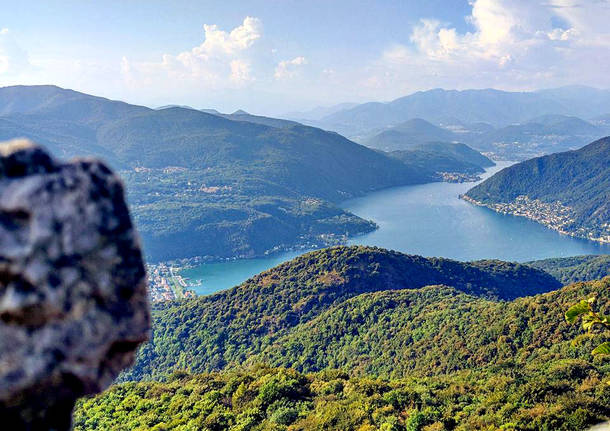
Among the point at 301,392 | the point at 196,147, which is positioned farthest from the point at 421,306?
the point at 196,147

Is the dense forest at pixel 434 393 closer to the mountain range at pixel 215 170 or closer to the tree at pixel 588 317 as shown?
the tree at pixel 588 317

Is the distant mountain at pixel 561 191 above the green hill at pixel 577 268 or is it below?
above

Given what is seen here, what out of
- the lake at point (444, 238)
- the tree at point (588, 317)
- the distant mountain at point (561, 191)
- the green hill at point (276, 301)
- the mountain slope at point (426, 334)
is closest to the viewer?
the tree at point (588, 317)

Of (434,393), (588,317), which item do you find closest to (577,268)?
(434,393)

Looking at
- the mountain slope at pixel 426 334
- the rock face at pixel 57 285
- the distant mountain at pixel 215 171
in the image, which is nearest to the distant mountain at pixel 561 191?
the distant mountain at pixel 215 171

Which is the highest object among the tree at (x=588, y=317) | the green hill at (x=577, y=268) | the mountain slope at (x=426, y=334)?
the tree at (x=588, y=317)

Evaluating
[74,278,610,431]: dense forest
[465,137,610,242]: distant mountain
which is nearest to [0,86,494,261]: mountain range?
[465,137,610,242]: distant mountain

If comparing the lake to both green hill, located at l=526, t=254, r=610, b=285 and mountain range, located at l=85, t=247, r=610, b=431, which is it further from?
mountain range, located at l=85, t=247, r=610, b=431

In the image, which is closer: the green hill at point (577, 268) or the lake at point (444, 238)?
the green hill at point (577, 268)
